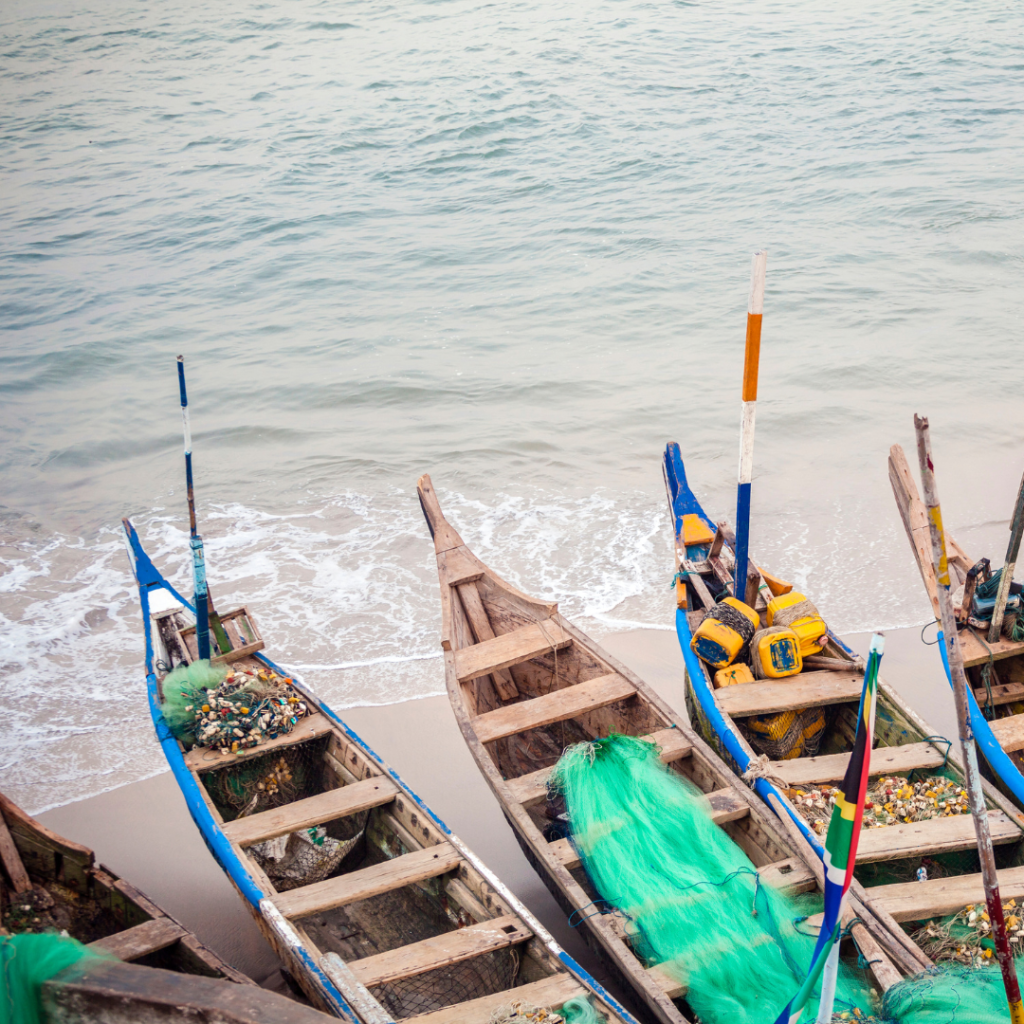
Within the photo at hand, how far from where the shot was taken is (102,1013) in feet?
6.29

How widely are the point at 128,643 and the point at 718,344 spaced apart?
917 cm

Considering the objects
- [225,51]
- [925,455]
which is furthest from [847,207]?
[225,51]

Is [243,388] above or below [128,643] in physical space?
above

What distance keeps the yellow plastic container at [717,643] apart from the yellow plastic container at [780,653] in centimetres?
15

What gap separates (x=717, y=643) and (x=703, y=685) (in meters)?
0.25

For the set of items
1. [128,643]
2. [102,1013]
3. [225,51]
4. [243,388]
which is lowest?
[128,643]

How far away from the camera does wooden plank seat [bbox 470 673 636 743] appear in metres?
5.05

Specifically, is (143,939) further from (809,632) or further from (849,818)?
(809,632)

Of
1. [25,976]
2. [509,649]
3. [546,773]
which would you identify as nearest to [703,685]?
[546,773]

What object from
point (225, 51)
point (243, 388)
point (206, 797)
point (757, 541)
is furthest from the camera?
point (225, 51)

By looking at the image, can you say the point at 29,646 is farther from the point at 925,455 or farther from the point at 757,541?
the point at 925,455

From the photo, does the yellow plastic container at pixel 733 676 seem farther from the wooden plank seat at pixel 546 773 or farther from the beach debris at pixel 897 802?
the beach debris at pixel 897 802

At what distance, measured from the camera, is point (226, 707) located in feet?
16.9

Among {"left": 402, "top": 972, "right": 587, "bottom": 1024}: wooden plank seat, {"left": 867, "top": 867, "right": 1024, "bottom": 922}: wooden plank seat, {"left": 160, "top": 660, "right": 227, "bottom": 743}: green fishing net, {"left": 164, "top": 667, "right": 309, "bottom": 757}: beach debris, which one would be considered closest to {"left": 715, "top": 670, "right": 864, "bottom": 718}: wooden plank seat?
{"left": 867, "top": 867, "right": 1024, "bottom": 922}: wooden plank seat
